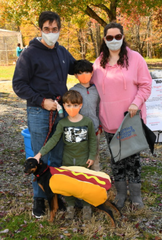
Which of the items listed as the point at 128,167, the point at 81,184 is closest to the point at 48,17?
the point at 81,184

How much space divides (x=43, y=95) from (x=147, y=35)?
118ft

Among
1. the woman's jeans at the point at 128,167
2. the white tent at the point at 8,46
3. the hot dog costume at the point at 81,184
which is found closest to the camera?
the hot dog costume at the point at 81,184

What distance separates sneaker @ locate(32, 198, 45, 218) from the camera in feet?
10.8

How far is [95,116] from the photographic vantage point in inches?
129

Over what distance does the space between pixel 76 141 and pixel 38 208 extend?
945 mm

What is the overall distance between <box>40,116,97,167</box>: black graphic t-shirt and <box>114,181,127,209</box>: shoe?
25.0 inches

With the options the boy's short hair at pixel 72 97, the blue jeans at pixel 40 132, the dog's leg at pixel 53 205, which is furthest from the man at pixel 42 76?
A: the dog's leg at pixel 53 205

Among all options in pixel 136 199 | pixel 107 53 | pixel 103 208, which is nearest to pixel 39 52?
pixel 107 53

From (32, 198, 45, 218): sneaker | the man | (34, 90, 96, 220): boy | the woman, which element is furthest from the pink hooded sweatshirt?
(32, 198, 45, 218): sneaker

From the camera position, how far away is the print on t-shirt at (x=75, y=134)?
3098 mm

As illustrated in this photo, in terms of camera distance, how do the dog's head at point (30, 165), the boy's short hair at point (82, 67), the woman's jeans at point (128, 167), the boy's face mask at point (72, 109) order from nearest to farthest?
the dog's head at point (30, 165), the boy's face mask at point (72, 109), the boy's short hair at point (82, 67), the woman's jeans at point (128, 167)

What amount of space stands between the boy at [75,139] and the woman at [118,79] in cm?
28

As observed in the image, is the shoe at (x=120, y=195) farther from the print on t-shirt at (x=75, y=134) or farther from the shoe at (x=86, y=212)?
the print on t-shirt at (x=75, y=134)

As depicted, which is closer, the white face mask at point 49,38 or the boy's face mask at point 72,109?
the white face mask at point 49,38
